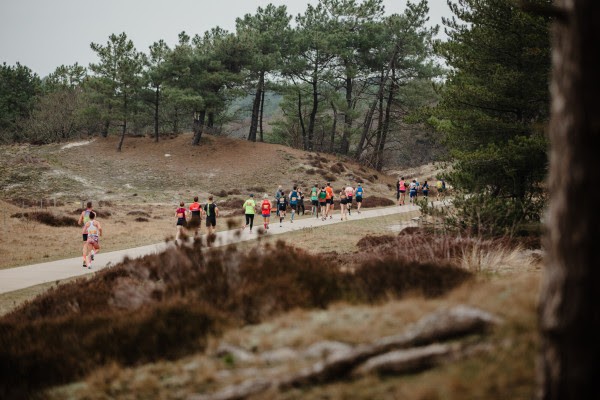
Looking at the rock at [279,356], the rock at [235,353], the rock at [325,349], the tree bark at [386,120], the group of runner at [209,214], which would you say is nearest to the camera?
the rock at [325,349]

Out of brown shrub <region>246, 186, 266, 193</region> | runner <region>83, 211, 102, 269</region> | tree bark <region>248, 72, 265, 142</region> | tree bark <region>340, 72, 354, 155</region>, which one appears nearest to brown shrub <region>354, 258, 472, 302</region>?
runner <region>83, 211, 102, 269</region>

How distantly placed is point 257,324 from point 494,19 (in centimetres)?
1281

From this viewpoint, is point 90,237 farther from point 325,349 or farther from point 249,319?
point 325,349

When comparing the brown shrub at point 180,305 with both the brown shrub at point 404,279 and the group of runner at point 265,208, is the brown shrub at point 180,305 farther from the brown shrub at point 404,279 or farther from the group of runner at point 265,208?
the group of runner at point 265,208

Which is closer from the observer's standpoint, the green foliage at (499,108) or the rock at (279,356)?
the rock at (279,356)

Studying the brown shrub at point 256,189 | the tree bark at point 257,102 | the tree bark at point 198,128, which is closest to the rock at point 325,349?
the brown shrub at point 256,189

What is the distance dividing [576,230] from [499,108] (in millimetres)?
13531

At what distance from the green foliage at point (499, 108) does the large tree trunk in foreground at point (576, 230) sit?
32.0 ft

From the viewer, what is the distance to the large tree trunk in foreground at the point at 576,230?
2643mm

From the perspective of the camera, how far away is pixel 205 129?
53.5 meters

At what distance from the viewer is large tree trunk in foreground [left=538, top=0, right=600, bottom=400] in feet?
8.67

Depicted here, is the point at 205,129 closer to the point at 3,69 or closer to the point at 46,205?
the point at 46,205

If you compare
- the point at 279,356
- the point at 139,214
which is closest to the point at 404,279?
the point at 279,356

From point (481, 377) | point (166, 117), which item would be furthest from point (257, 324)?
point (166, 117)
